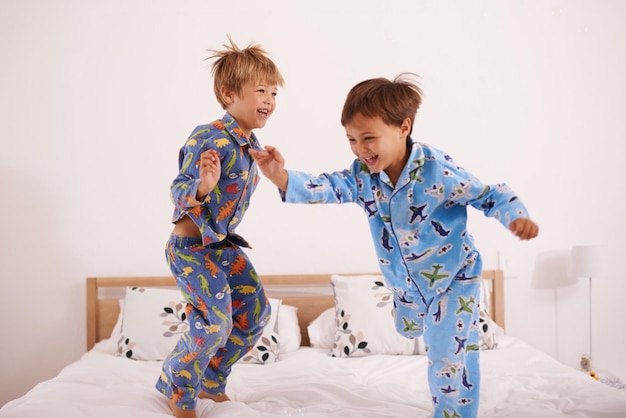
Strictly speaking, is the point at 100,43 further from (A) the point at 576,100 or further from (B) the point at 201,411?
(A) the point at 576,100

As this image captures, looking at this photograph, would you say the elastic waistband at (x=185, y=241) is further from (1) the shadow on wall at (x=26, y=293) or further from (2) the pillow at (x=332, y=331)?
(1) the shadow on wall at (x=26, y=293)

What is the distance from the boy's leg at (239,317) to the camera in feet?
6.31

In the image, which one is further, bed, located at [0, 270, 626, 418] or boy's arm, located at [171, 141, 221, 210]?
bed, located at [0, 270, 626, 418]

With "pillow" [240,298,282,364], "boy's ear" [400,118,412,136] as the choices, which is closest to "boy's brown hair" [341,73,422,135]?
"boy's ear" [400,118,412,136]

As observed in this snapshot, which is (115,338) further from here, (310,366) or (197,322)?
(197,322)

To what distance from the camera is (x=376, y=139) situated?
1.60 m

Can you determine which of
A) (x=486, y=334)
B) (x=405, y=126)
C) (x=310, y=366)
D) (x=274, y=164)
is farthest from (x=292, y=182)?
(x=486, y=334)

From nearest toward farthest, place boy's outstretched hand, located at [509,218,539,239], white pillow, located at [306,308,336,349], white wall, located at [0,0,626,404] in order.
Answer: boy's outstretched hand, located at [509,218,539,239] < white pillow, located at [306,308,336,349] < white wall, located at [0,0,626,404]

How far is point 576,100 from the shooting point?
3.31m

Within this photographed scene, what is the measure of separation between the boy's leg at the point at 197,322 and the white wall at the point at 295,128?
1.33 m

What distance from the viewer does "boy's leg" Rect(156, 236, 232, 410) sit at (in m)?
1.78

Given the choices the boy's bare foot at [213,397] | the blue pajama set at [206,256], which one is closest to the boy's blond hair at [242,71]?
the blue pajama set at [206,256]

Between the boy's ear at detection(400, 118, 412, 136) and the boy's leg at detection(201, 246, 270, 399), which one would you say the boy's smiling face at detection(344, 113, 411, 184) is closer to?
the boy's ear at detection(400, 118, 412, 136)

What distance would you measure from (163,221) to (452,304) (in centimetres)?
182
